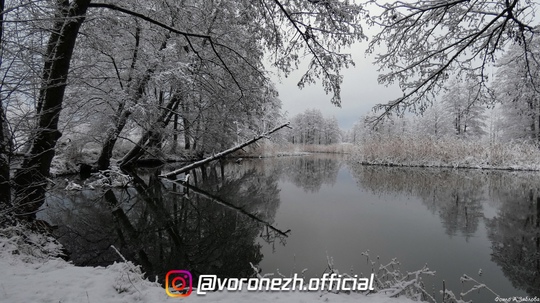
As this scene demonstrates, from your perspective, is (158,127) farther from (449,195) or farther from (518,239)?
(518,239)

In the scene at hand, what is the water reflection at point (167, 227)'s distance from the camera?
465 cm

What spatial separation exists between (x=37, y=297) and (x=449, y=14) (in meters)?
6.20

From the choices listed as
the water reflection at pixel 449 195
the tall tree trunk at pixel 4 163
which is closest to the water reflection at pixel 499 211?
the water reflection at pixel 449 195

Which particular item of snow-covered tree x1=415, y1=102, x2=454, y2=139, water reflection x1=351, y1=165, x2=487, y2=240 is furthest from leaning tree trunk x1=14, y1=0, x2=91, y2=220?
snow-covered tree x1=415, y1=102, x2=454, y2=139

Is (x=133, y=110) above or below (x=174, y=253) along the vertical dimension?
above

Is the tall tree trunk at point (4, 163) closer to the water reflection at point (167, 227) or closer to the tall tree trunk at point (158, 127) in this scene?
the water reflection at point (167, 227)

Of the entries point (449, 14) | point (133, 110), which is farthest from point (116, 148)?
point (449, 14)

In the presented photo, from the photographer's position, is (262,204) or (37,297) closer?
(37,297)

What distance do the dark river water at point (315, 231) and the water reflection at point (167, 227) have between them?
22 millimetres

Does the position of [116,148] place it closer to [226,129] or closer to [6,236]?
[226,129]

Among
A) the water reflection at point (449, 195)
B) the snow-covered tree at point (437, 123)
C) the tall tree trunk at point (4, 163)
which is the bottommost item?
the water reflection at point (449, 195)

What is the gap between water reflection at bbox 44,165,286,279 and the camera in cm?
465

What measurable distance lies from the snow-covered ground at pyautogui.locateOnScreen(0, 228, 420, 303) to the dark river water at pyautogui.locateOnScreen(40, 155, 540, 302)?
67 cm

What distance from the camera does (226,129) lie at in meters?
12.7
